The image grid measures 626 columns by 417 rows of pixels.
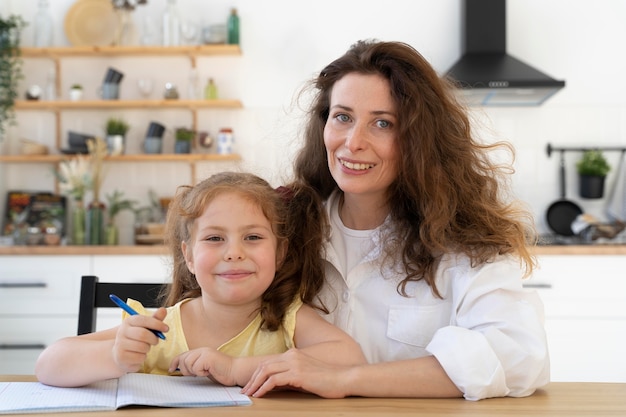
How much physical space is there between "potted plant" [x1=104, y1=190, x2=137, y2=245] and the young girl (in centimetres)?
271

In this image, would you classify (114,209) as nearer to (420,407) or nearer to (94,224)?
(94,224)

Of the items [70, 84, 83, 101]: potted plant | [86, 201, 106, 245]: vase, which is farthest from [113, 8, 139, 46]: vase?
[86, 201, 106, 245]: vase

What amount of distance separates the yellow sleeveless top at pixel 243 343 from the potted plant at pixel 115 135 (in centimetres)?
305

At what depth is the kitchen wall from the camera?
462cm

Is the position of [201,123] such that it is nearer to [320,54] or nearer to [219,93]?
[219,93]

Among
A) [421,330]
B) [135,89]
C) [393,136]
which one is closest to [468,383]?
[421,330]

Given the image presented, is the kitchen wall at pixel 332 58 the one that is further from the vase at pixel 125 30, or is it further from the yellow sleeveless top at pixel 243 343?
the yellow sleeveless top at pixel 243 343

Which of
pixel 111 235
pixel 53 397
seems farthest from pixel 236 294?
pixel 111 235

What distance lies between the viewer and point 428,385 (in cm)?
142

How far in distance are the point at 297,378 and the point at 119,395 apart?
285mm

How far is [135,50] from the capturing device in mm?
4566

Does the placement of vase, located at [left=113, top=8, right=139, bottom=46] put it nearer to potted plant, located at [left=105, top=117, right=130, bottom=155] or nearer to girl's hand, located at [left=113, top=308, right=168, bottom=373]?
potted plant, located at [left=105, top=117, right=130, bottom=155]

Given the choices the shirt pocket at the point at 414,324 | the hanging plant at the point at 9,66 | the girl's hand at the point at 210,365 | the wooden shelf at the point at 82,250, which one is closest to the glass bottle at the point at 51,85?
the hanging plant at the point at 9,66

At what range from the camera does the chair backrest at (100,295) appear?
72.8 inches
